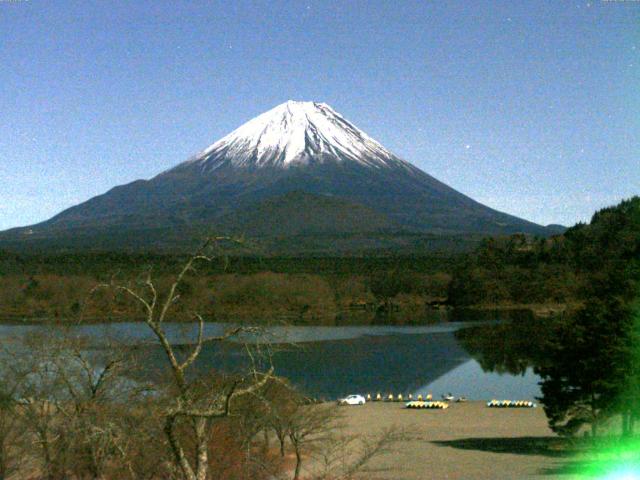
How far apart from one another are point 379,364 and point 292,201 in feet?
371

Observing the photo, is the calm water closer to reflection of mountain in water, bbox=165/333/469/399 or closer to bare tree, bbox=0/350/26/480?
reflection of mountain in water, bbox=165/333/469/399

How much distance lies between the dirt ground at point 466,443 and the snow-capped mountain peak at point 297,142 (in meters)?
156

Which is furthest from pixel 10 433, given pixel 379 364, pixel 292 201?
pixel 292 201

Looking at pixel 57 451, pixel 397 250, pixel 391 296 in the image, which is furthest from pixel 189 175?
pixel 57 451

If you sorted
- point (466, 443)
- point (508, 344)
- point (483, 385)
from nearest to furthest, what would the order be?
point (466, 443) → point (483, 385) → point (508, 344)

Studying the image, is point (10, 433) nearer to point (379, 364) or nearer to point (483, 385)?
point (483, 385)

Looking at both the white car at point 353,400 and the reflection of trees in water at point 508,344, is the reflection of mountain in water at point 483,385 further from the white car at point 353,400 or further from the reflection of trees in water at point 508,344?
the white car at point 353,400

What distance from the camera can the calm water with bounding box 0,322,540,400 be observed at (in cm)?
3081

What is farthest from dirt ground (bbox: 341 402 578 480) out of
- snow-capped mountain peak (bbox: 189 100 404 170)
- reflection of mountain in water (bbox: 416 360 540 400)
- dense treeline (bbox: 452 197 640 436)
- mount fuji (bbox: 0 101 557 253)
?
snow-capped mountain peak (bbox: 189 100 404 170)

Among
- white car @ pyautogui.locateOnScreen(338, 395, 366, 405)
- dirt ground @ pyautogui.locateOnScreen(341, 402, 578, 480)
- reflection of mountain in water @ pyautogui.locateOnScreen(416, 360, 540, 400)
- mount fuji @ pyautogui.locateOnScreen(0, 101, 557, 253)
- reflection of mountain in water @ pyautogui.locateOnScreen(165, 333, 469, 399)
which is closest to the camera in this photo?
dirt ground @ pyautogui.locateOnScreen(341, 402, 578, 480)

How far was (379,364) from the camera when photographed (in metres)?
38.2

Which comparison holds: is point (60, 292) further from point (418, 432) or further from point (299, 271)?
point (418, 432)

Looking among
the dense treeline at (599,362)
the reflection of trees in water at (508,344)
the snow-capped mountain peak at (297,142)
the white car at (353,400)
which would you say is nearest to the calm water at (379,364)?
the reflection of trees in water at (508,344)

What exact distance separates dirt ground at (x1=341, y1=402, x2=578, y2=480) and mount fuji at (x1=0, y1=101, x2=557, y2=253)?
89.2 meters
